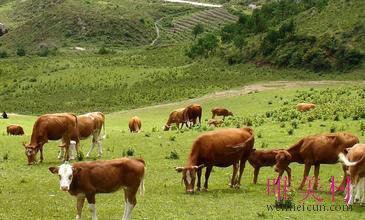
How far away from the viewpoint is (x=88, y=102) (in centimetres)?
7231

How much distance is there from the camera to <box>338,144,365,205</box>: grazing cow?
1702 cm

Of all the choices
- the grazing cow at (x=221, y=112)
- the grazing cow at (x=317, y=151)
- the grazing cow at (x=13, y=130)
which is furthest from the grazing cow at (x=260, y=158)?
the grazing cow at (x=221, y=112)

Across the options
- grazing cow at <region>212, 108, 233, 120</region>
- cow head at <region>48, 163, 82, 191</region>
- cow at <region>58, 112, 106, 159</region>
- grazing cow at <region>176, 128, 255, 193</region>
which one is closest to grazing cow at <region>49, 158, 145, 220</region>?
cow head at <region>48, 163, 82, 191</region>

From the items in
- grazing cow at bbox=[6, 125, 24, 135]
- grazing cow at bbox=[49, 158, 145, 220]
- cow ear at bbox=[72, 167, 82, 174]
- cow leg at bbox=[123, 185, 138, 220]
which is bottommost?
grazing cow at bbox=[6, 125, 24, 135]

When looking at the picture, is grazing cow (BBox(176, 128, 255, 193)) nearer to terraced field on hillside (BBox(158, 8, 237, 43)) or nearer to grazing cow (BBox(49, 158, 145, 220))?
grazing cow (BBox(49, 158, 145, 220))

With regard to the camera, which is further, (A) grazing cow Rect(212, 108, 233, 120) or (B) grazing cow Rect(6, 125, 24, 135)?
(A) grazing cow Rect(212, 108, 233, 120)

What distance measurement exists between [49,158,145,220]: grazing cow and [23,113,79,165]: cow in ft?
35.7

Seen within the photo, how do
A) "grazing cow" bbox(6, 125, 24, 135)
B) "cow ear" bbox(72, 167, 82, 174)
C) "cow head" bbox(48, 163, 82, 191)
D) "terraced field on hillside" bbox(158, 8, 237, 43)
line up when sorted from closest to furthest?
1. "cow head" bbox(48, 163, 82, 191)
2. "cow ear" bbox(72, 167, 82, 174)
3. "grazing cow" bbox(6, 125, 24, 135)
4. "terraced field on hillside" bbox(158, 8, 237, 43)

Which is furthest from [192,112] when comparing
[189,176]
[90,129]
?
[189,176]

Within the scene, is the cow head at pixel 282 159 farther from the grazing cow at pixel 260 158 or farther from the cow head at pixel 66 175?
the cow head at pixel 66 175

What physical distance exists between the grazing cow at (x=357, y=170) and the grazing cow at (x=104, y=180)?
22.0 feet

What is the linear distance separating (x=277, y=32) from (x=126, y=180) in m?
Answer: 80.4

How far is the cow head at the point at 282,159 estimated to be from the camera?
20297mm

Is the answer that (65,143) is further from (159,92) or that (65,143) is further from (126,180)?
(159,92)
